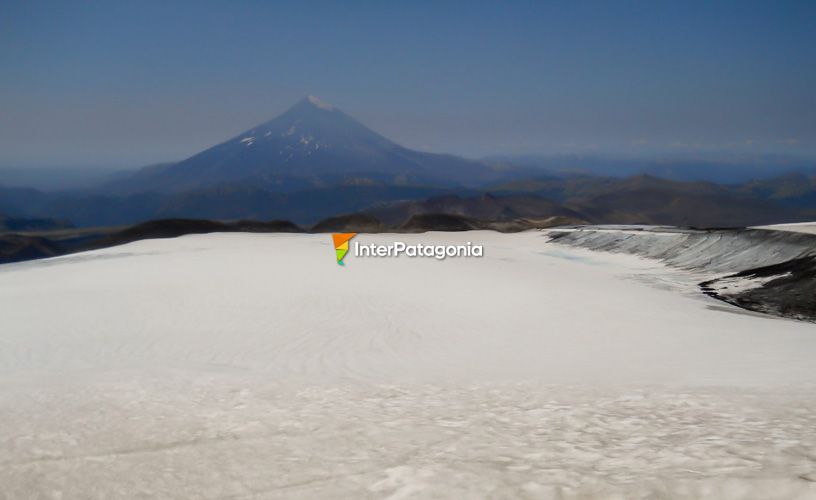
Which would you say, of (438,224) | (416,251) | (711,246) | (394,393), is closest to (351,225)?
(438,224)

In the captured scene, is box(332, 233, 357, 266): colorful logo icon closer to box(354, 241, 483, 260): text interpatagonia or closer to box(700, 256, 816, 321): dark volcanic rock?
box(354, 241, 483, 260): text interpatagonia

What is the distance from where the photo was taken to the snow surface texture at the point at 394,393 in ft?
14.8

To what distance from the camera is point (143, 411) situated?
22.4ft

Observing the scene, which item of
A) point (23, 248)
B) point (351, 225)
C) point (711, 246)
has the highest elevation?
point (351, 225)

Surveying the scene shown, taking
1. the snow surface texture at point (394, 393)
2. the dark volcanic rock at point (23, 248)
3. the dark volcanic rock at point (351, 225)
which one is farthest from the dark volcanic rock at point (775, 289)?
the dark volcanic rock at point (23, 248)

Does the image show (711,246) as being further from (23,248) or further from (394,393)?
(23,248)

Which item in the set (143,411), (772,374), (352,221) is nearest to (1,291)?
(143,411)

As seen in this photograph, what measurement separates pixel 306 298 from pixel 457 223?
42.7 m

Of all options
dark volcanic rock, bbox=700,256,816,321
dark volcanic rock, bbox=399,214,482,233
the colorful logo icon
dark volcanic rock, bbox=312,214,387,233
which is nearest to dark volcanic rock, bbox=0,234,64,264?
dark volcanic rock, bbox=312,214,387,233

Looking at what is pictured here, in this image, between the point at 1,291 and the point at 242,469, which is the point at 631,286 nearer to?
the point at 242,469

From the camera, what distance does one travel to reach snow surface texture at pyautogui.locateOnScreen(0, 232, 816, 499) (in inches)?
A: 178

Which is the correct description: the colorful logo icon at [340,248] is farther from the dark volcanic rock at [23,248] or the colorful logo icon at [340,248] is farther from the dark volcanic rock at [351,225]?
the dark volcanic rock at [23,248]

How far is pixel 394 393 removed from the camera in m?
7.70

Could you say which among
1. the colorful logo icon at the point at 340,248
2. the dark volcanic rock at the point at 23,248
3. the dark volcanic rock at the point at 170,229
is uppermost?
the dark volcanic rock at the point at 170,229
